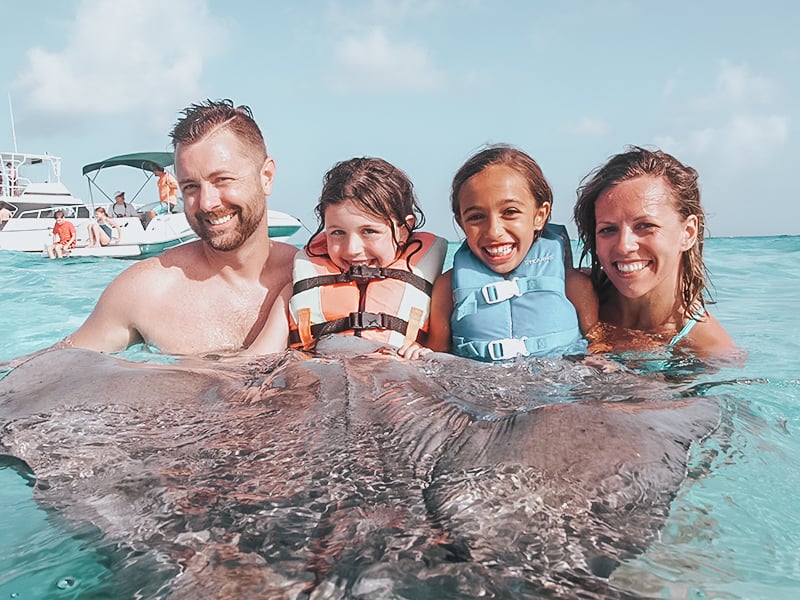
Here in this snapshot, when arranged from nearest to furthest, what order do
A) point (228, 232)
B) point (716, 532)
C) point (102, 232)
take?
point (716, 532) < point (228, 232) < point (102, 232)

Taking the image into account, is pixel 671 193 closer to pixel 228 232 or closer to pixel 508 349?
pixel 508 349

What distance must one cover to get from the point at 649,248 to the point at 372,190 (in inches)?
75.2

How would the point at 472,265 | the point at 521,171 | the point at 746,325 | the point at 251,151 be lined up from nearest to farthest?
the point at 521,171 → the point at 472,265 → the point at 251,151 → the point at 746,325

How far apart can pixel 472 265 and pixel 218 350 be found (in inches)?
79.9

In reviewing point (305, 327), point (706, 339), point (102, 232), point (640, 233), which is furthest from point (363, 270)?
point (102, 232)

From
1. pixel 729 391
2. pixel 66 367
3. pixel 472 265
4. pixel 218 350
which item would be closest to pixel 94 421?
pixel 66 367

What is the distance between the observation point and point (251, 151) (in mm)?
5113

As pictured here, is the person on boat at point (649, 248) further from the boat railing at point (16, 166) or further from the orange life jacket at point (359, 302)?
the boat railing at point (16, 166)

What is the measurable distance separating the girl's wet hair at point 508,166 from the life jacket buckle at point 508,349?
96cm

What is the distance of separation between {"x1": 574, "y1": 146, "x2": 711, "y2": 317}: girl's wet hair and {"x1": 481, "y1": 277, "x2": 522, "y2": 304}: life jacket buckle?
0.68 m

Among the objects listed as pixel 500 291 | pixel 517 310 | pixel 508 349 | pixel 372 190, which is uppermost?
pixel 372 190

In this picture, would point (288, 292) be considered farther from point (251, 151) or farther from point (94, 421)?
point (94, 421)

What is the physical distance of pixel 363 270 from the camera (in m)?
4.79

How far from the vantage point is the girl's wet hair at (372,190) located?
463 cm
